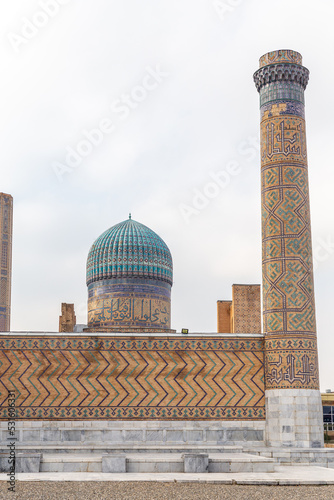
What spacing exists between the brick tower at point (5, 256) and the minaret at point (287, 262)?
26.5 metres

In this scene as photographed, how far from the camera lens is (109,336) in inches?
505

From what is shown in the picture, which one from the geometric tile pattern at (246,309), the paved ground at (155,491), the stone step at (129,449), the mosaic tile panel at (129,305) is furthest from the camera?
the geometric tile pattern at (246,309)

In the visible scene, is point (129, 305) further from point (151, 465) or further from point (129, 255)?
point (151, 465)

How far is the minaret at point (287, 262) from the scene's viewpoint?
40.7 feet

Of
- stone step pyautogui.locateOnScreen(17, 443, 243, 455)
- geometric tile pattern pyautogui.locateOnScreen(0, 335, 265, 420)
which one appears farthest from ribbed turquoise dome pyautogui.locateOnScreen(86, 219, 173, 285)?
stone step pyautogui.locateOnScreen(17, 443, 243, 455)

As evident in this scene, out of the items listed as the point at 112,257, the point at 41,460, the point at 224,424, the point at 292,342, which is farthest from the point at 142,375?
the point at 112,257

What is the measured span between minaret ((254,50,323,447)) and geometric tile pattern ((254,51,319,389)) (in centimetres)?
2

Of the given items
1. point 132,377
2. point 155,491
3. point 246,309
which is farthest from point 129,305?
point 155,491

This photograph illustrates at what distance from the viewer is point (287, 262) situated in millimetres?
12938

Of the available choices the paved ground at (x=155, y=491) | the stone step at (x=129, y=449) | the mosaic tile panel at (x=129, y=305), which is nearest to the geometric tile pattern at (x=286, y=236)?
the stone step at (x=129, y=449)

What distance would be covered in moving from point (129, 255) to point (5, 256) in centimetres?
2197

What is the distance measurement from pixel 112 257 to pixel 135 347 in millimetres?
5775

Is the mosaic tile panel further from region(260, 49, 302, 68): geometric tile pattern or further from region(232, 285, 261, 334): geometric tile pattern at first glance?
region(260, 49, 302, 68): geometric tile pattern

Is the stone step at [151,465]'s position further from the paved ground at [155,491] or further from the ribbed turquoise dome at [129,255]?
the ribbed turquoise dome at [129,255]
